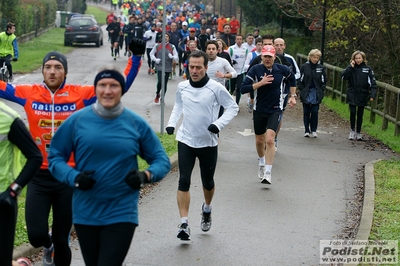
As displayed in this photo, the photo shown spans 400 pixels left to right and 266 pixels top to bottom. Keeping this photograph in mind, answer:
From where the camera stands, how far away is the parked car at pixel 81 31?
41.9 m

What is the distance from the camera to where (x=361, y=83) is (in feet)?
53.8

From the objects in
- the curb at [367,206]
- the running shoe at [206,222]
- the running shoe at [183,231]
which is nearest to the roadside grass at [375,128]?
the curb at [367,206]

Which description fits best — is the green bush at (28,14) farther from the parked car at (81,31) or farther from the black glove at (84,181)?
the black glove at (84,181)

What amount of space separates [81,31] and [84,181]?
124 feet

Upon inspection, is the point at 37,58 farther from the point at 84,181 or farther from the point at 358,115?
the point at 84,181

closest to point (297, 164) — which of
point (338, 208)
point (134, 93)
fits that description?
point (338, 208)

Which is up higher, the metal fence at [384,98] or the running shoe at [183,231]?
the running shoe at [183,231]

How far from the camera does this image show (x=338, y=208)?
10.3 meters

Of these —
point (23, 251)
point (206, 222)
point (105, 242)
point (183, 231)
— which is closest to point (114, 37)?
point (206, 222)

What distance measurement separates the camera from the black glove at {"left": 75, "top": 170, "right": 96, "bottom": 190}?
503 cm

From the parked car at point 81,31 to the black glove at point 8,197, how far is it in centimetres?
3723

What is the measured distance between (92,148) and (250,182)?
22.1 ft

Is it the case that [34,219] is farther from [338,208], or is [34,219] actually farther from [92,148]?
[338,208]

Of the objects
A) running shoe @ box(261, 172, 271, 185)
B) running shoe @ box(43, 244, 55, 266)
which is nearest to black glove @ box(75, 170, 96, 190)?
running shoe @ box(43, 244, 55, 266)
